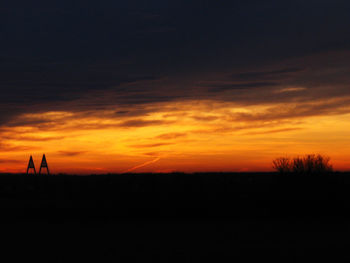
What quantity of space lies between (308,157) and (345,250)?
1470 centimetres

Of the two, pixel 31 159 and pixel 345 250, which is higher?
pixel 31 159

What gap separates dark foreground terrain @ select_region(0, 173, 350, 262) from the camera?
12.7 meters

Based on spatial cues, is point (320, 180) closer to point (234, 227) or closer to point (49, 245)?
point (234, 227)

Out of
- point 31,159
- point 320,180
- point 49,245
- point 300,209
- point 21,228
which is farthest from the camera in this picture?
point 31,159

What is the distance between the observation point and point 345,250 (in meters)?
13.1

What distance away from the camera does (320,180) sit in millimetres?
24328

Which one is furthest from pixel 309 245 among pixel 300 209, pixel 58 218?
pixel 58 218

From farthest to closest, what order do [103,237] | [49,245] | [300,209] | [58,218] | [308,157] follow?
[308,157], [300,209], [58,218], [103,237], [49,245]

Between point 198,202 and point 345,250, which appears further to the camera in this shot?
point 198,202

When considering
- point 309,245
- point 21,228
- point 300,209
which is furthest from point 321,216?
point 21,228

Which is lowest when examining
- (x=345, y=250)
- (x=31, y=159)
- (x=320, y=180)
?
(x=345, y=250)

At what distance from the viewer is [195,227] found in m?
17.7

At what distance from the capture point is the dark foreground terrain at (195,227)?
12.7m

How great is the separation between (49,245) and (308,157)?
16.9m
